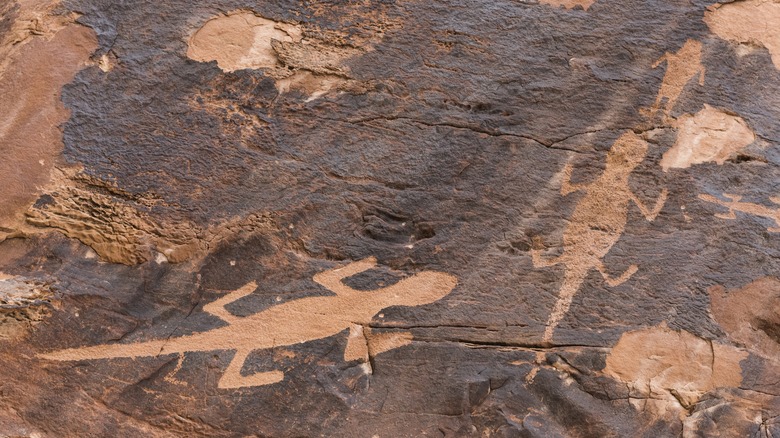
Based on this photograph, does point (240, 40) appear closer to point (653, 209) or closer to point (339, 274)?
point (339, 274)

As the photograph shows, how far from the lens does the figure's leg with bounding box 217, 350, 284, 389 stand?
2.33 metres

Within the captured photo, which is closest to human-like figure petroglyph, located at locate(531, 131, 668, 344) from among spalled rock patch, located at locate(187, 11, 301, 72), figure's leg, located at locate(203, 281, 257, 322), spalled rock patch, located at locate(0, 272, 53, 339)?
figure's leg, located at locate(203, 281, 257, 322)

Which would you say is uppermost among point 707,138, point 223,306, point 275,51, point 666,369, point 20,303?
point 275,51

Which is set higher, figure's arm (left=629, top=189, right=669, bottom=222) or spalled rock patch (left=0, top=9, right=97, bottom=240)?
spalled rock patch (left=0, top=9, right=97, bottom=240)

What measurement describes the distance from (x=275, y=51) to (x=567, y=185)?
124 cm

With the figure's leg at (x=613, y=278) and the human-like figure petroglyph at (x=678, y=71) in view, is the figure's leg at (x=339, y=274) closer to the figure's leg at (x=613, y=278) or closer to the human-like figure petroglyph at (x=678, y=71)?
the figure's leg at (x=613, y=278)

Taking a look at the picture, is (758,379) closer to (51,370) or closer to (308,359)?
(308,359)

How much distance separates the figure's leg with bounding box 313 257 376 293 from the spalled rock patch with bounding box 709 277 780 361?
1.33 meters

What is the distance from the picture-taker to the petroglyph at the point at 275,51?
2.50 m

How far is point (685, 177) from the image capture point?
256 centimetres

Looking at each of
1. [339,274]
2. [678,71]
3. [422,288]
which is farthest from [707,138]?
[339,274]

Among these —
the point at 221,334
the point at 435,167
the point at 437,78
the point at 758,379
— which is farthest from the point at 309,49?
the point at 758,379

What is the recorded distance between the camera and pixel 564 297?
2467 millimetres

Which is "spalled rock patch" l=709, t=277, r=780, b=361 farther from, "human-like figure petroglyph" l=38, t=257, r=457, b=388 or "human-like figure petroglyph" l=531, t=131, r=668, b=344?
"human-like figure petroglyph" l=38, t=257, r=457, b=388
